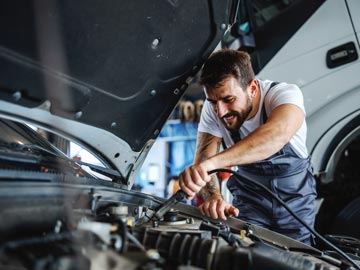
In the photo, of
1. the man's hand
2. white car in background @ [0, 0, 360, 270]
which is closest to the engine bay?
white car in background @ [0, 0, 360, 270]

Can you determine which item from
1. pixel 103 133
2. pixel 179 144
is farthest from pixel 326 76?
pixel 179 144

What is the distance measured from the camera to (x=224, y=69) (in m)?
1.36

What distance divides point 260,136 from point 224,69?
35 cm

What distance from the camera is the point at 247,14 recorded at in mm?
2369

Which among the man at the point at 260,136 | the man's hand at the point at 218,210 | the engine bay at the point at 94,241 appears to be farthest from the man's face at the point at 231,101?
the engine bay at the point at 94,241

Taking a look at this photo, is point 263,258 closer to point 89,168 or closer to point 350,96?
point 89,168

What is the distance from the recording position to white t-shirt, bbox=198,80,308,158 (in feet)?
4.46

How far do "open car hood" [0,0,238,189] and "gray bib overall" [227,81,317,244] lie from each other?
0.53 meters

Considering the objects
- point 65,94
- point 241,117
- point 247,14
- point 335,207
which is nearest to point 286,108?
point 241,117

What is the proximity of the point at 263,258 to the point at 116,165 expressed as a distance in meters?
0.67

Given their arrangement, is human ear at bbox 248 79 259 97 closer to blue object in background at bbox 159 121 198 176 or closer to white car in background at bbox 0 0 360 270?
white car in background at bbox 0 0 360 270

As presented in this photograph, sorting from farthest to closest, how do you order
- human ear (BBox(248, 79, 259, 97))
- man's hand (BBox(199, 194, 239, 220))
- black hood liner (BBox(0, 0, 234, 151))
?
human ear (BBox(248, 79, 259, 97)) → man's hand (BBox(199, 194, 239, 220)) → black hood liner (BBox(0, 0, 234, 151))

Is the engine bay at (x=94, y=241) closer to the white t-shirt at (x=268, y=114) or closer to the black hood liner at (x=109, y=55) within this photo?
the black hood liner at (x=109, y=55)

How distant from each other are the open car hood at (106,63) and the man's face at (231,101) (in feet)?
0.62
